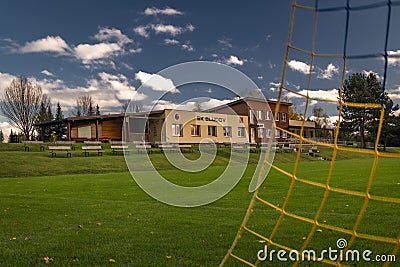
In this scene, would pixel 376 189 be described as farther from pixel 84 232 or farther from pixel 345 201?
pixel 84 232

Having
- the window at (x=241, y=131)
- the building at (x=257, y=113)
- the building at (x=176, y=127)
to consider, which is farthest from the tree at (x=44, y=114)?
the window at (x=241, y=131)

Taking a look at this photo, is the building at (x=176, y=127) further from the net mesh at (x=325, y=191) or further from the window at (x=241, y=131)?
the net mesh at (x=325, y=191)

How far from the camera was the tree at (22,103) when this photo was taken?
1886 inches

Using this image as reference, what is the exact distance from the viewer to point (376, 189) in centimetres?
955

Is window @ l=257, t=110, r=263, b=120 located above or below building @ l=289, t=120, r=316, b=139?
above

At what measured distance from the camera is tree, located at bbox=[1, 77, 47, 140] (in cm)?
4791

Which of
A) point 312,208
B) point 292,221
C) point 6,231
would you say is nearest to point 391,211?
point 312,208

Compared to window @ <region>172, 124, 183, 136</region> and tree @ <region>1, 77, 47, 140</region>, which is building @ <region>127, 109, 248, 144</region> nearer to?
window @ <region>172, 124, 183, 136</region>

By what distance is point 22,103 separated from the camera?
4866 centimetres

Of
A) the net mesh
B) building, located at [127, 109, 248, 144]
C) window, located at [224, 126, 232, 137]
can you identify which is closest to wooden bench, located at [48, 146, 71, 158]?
building, located at [127, 109, 248, 144]

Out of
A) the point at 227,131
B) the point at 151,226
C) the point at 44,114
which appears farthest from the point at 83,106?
the point at 151,226

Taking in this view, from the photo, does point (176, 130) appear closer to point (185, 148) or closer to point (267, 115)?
point (185, 148)

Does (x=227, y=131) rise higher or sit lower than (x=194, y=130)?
lower

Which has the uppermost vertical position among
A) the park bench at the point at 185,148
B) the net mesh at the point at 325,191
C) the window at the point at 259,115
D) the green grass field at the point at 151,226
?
the window at the point at 259,115
